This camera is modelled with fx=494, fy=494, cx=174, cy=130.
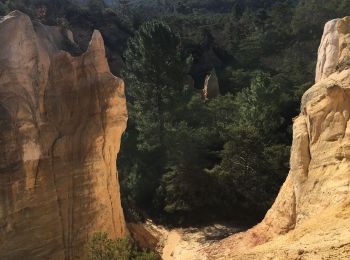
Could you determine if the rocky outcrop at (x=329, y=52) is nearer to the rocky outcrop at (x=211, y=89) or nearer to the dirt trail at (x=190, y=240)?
the dirt trail at (x=190, y=240)

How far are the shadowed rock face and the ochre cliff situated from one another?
5.65 meters

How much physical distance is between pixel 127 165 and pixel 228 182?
21.5 feet

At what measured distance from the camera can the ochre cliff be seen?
9883 mm

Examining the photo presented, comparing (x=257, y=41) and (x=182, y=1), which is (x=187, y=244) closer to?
(x=257, y=41)

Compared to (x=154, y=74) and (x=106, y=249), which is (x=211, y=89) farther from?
(x=106, y=249)

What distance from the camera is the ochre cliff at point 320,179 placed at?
988 cm

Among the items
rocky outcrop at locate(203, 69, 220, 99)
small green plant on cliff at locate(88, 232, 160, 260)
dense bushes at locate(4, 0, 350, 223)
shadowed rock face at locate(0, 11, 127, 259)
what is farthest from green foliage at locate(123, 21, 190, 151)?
small green plant on cliff at locate(88, 232, 160, 260)

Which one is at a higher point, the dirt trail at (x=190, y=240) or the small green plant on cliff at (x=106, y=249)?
the small green plant on cliff at (x=106, y=249)

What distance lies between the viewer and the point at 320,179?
13094mm

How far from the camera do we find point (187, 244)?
77.7 feet

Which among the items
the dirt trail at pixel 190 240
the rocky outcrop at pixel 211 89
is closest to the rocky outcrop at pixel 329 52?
the dirt trail at pixel 190 240

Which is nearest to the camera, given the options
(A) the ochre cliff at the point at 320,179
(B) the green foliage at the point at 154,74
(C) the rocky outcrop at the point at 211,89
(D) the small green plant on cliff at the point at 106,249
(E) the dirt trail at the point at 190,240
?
(A) the ochre cliff at the point at 320,179

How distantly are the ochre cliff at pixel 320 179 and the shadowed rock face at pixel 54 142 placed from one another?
5.65m

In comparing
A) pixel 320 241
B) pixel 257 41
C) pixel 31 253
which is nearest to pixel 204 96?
pixel 257 41
